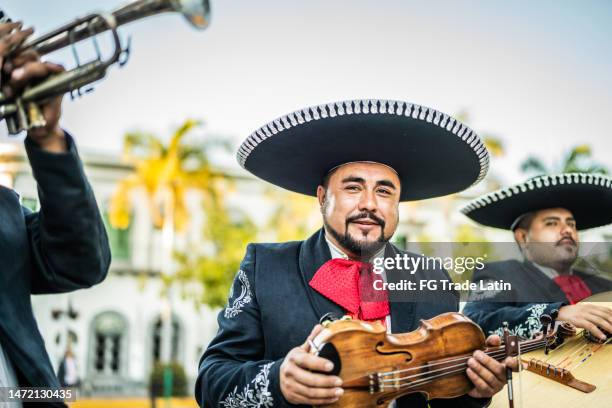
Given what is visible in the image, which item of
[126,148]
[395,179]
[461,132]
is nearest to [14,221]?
[395,179]

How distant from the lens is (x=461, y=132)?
126 inches

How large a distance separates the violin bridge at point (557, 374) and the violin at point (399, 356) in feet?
1.81

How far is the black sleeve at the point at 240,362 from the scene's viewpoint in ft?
8.44

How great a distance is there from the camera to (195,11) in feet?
6.31

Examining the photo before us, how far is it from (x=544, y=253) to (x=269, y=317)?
6.49 feet

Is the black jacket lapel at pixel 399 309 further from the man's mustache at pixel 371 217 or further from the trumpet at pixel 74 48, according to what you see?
the trumpet at pixel 74 48

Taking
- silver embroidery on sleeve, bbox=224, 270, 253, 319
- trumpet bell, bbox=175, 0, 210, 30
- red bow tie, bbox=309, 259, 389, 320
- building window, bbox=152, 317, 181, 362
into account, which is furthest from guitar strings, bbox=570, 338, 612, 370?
building window, bbox=152, 317, 181, 362

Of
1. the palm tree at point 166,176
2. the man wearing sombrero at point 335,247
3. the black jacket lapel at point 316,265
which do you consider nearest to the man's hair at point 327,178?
the man wearing sombrero at point 335,247

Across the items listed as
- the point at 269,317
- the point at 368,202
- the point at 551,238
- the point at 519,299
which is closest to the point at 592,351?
the point at 519,299

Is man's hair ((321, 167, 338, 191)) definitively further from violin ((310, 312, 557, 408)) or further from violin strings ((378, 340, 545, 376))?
violin strings ((378, 340, 545, 376))

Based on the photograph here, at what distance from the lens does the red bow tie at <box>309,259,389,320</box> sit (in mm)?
3086

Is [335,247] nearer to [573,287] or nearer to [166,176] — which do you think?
[573,287]

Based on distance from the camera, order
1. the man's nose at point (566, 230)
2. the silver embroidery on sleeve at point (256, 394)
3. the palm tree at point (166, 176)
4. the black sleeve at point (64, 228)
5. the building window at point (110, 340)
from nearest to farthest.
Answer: the black sleeve at point (64, 228) → the silver embroidery on sleeve at point (256, 394) → the man's nose at point (566, 230) → the palm tree at point (166, 176) → the building window at point (110, 340)

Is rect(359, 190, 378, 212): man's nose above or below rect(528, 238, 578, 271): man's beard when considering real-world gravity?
above
